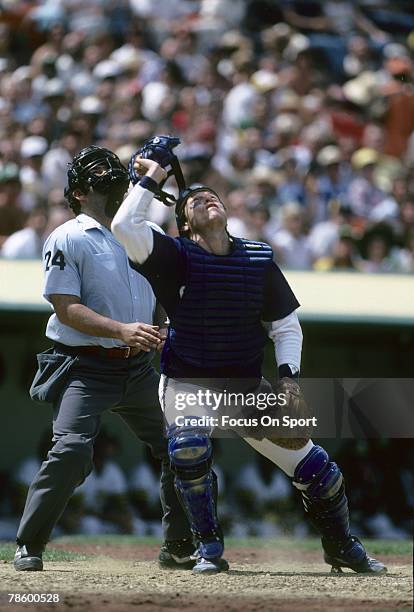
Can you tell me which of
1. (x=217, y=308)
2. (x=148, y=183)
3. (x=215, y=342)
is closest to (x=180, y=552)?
(x=215, y=342)

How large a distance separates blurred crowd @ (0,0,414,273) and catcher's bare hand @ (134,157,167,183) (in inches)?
149

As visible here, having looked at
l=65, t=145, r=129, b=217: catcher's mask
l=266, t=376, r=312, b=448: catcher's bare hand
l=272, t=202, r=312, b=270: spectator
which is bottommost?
l=266, t=376, r=312, b=448: catcher's bare hand

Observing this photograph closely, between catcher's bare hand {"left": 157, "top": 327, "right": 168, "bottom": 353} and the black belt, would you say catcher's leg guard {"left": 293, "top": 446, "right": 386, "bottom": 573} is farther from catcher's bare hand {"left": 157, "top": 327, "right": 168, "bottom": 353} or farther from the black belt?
the black belt

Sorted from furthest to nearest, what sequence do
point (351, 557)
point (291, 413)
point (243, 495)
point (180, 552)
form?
point (243, 495), point (180, 552), point (351, 557), point (291, 413)

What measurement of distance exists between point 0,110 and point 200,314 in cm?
570

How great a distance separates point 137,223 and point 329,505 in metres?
1.40

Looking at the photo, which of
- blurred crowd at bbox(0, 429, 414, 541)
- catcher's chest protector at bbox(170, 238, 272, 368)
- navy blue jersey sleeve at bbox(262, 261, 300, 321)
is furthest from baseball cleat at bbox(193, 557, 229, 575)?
blurred crowd at bbox(0, 429, 414, 541)

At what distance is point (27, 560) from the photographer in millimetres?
4852

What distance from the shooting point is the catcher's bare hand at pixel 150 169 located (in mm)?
4707

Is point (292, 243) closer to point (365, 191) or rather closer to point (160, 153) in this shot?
point (365, 191)

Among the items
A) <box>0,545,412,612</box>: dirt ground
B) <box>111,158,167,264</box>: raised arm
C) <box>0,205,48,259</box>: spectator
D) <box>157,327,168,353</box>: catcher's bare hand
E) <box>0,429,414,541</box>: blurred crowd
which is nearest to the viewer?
<box>0,545,412,612</box>: dirt ground

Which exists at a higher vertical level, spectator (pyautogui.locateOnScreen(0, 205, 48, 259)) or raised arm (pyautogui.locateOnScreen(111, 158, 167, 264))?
spectator (pyautogui.locateOnScreen(0, 205, 48, 259))

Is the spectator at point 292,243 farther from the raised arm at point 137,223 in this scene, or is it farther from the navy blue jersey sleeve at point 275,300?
the raised arm at point 137,223

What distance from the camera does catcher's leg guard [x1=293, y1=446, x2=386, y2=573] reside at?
4.86 metres
